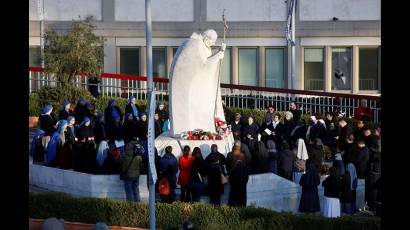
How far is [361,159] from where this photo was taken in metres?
25.7

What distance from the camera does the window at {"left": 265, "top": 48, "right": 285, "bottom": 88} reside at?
4797 cm

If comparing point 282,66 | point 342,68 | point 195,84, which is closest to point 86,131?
point 195,84

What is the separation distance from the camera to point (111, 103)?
3103 centimetres

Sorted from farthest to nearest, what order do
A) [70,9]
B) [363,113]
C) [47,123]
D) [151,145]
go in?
[70,9] < [363,113] < [47,123] < [151,145]

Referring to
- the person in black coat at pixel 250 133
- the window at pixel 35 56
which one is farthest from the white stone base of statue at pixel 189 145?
the window at pixel 35 56

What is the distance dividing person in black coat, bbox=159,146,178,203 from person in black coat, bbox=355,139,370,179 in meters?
3.87

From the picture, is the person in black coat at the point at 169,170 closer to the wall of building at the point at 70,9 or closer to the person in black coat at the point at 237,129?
the person in black coat at the point at 237,129

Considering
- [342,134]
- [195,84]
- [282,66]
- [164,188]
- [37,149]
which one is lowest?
[164,188]

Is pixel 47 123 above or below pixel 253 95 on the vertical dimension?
below

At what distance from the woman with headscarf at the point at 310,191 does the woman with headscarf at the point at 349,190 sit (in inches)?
22.0

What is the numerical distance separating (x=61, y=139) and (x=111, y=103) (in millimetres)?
2990

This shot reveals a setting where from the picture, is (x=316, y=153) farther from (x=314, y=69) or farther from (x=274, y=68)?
(x=314, y=69)

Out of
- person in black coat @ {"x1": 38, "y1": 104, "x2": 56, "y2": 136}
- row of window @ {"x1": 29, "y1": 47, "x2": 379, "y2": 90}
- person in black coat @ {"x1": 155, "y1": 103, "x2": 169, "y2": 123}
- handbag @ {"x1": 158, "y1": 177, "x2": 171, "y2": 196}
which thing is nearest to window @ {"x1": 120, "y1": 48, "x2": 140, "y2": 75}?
row of window @ {"x1": 29, "y1": 47, "x2": 379, "y2": 90}

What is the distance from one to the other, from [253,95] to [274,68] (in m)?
9.87
